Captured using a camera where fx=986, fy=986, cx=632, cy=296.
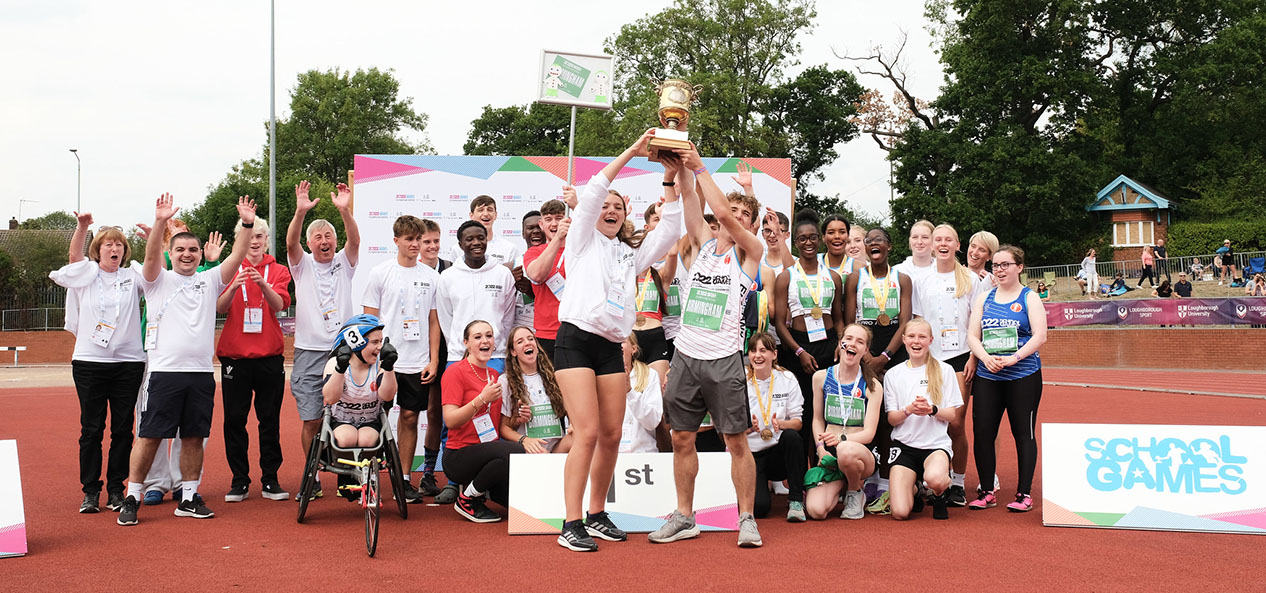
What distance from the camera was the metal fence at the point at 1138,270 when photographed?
26.8 m

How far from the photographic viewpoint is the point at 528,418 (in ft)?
21.4

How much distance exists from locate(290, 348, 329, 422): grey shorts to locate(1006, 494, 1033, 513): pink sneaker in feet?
16.1

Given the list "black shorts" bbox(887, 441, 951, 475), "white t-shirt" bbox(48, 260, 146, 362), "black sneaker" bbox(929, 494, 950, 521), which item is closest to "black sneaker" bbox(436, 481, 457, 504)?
"white t-shirt" bbox(48, 260, 146, 362)

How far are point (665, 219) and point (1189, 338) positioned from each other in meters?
22.1

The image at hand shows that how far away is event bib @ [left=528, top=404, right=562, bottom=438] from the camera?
259 inches

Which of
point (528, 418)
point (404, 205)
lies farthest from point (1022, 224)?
point (528, 418)

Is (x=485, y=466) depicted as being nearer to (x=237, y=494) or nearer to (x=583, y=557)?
(x=583, y=557)

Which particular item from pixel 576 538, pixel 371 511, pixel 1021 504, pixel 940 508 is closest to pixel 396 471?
Result: pixel 371 511

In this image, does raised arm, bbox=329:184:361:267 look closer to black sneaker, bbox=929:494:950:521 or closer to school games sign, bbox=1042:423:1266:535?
black sneaker, bbox=929:494:950:521

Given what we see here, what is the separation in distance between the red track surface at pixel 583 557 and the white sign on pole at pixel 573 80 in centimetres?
504

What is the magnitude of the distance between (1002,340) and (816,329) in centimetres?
128

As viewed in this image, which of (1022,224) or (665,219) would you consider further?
(1022,224)

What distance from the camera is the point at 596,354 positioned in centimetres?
521

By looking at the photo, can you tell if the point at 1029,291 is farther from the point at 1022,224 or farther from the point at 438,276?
the point at 1022,224
